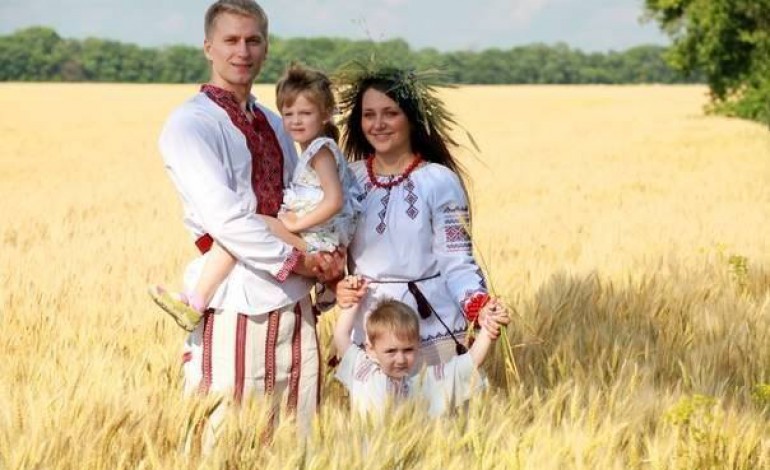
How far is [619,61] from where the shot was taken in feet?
415

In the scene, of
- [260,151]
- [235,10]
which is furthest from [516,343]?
[235,10]

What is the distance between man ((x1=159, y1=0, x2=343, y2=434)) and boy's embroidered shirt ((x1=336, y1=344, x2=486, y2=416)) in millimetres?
142

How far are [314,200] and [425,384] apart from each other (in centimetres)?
64

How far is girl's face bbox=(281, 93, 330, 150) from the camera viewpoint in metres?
3.69

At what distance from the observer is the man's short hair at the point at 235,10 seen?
3547mm

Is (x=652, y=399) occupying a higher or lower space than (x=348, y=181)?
lower

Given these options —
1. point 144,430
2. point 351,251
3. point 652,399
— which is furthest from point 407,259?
point 144,430

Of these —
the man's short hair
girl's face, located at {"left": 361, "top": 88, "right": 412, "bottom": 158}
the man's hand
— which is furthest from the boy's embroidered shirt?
the man's short hair

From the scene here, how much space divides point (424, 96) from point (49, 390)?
1.45 meters

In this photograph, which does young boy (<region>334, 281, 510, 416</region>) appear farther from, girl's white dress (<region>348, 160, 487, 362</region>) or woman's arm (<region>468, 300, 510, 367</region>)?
girl's white dress (<region>348, 160, 487, 362</region>)

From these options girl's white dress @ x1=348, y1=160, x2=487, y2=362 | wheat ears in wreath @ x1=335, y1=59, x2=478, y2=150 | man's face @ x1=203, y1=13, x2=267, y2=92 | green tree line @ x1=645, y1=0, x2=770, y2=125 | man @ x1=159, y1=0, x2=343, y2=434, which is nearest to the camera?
man @ x1=159, y1=0, x2=343, y2=434

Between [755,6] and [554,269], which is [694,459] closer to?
[554,269]

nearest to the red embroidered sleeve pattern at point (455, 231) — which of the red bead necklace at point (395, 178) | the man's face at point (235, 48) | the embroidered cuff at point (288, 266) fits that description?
the red bead necklace at point (395, 178)

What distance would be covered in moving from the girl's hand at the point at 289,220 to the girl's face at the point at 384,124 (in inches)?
18.1
